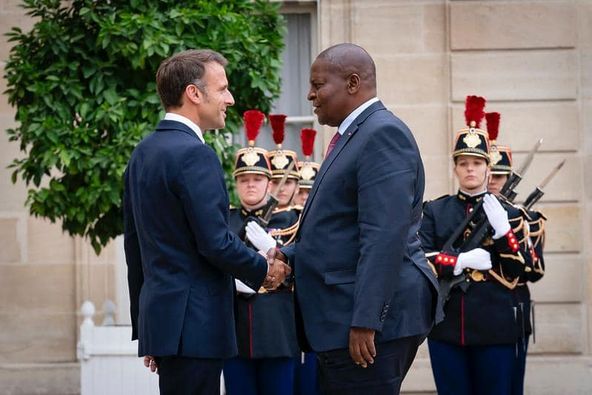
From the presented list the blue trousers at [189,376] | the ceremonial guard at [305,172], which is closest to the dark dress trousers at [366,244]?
the blue trousers at [189,376]

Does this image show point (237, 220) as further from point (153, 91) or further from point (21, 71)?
point (21, 71)

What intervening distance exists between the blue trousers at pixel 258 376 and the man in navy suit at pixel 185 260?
8.74 ft

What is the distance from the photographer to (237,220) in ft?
27.3

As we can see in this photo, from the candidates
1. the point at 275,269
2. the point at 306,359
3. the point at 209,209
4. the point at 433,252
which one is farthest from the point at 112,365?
the point at 209,209

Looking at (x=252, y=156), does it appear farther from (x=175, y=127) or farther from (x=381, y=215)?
(x=381, y=215)

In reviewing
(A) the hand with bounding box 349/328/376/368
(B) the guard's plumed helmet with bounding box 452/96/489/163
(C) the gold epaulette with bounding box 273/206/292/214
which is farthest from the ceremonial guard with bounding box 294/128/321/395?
(A) the hand with bounding box 349/328/376/368

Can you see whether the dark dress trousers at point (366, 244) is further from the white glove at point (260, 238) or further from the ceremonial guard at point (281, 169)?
the ceremonial guard at point (281, 169)

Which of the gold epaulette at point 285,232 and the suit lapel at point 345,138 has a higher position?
the suit lapel at point 345,138

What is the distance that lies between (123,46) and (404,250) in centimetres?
368

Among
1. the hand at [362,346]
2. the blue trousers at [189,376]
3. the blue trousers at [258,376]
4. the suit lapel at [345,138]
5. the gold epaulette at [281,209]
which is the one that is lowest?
the blue trousers at [258,376]

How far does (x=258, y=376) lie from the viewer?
27.2 ft

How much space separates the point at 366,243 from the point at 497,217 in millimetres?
3089

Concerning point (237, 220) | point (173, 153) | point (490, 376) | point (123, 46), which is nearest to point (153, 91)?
point (123, 46)

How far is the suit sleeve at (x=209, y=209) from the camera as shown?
5.30 m
